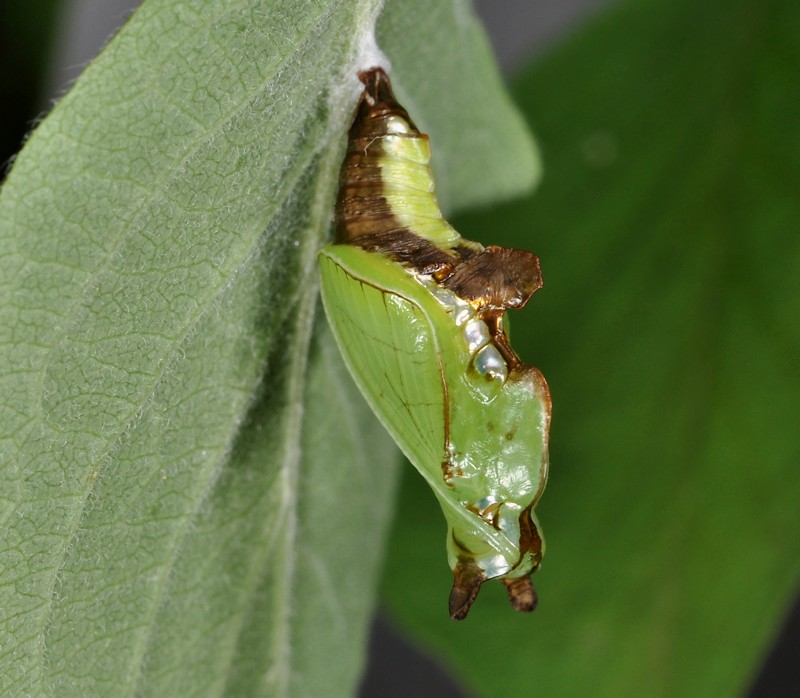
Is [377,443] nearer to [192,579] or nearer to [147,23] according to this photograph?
[192,579]

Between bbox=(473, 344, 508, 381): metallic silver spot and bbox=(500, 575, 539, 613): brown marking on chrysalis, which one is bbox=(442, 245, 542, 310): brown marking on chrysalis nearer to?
bbox=(473, 344, 508, 381): metallic silver spot

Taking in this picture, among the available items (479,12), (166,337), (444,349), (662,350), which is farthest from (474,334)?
(479,12)

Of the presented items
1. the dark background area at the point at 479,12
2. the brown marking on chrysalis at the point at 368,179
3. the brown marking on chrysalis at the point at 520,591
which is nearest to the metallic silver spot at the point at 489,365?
the brown marking on chrysalis at the point at 368,179

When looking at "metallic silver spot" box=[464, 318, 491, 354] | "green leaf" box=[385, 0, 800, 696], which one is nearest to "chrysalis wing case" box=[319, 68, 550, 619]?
"metallic silver spot" box=[464, 318, 491, 354]

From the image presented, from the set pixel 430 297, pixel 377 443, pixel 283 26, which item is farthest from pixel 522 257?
pixel 377 443

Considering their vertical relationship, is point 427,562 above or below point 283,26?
below

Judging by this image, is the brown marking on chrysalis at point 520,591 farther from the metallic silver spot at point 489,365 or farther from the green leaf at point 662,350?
the green leaf at point 662,350
